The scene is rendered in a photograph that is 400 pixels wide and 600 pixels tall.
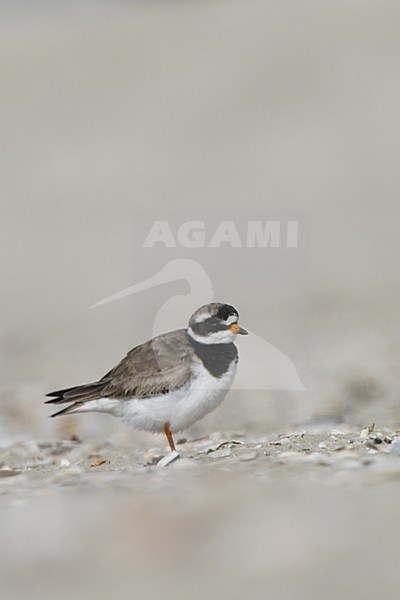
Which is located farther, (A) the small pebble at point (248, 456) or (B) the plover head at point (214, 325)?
(B) the plover head at point (214, 325)

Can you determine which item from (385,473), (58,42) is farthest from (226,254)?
(58,42)

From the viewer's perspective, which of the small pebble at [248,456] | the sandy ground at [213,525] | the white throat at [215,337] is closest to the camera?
the sandy ground at [213,525]

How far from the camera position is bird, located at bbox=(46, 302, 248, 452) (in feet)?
18.0

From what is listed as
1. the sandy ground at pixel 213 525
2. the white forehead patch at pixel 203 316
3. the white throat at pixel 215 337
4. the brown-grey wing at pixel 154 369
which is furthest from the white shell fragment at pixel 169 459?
the white forehead patch at pixel 203 316

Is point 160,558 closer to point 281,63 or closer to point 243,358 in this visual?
point 243,358

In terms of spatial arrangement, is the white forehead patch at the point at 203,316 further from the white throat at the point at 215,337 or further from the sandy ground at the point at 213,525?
the sandy ground at the point at 213,525

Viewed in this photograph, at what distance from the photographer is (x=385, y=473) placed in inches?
194

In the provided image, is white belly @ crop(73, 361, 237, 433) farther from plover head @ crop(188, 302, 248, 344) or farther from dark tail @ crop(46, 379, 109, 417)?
plover head @ crop(188, 302, 248, 344)

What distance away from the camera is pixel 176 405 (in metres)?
5.50

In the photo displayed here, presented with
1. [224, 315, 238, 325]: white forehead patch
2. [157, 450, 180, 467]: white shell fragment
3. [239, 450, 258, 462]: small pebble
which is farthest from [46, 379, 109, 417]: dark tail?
[239, 450, 258, 462]: small pebble

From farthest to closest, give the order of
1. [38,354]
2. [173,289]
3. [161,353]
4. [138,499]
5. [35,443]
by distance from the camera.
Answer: [38,354], [173,289], [35,443], [161,353], [138,499]

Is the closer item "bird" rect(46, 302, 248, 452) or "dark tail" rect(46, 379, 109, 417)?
Answer: "bird" rect(46, 302, 248, 452)

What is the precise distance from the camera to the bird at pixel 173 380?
216 inches

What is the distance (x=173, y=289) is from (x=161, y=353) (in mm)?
1670
